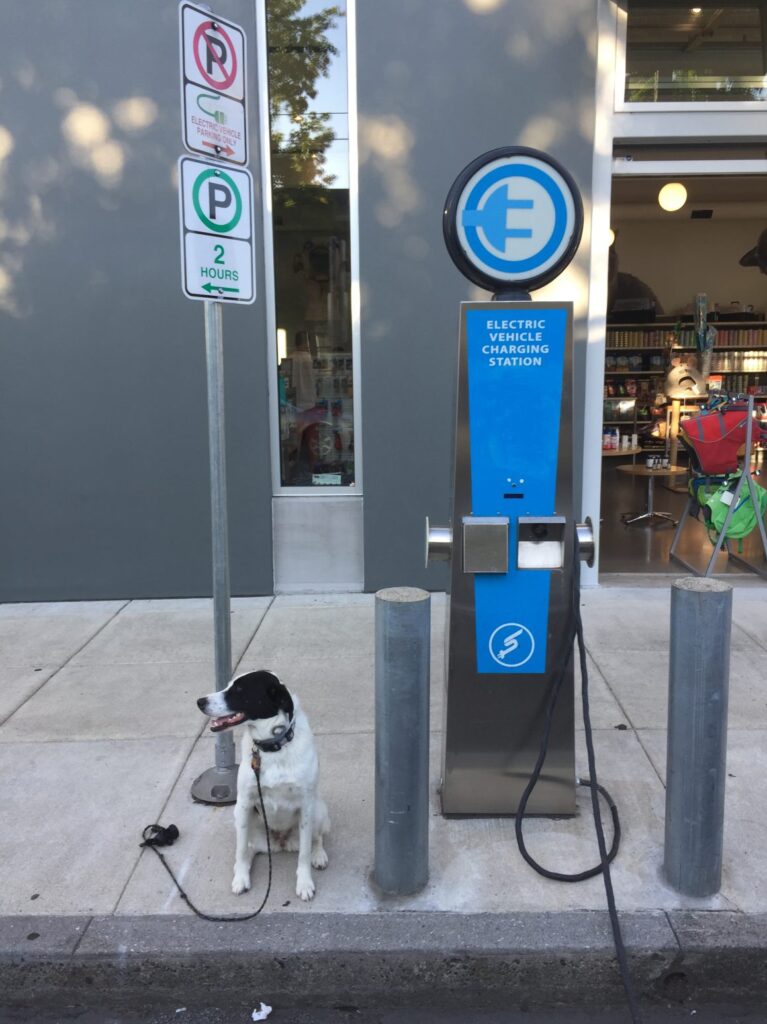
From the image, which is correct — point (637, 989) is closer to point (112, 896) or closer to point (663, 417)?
point (112, 896)

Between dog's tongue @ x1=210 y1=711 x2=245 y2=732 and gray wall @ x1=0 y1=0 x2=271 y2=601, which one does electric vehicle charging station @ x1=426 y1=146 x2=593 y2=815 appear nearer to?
dog's tongue @ x1=210 y1=711 x2=245 y2=732

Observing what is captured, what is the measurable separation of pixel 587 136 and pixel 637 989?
5.44 meters

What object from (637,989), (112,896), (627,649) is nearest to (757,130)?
(627,649)

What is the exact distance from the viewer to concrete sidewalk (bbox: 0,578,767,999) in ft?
8.86

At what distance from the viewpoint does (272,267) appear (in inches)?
247

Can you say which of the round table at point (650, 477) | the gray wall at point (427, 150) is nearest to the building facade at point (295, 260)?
the gray wall at point (427, 150)

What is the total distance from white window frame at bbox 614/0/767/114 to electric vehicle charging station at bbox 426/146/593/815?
12.2 ft

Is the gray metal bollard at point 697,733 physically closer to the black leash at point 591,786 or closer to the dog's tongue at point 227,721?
the black leash at point 591,786

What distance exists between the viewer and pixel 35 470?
6270 millimetres

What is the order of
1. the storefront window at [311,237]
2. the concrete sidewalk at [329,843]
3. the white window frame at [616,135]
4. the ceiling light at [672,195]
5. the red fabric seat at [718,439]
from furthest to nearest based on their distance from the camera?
1. the ceiling light at [672,195]
2. the red fabric seat at [718,439]
3. the storefront window at [311,237]
4. the white window frame at [616,135]
5. the concrete sidewalk at [329,843]

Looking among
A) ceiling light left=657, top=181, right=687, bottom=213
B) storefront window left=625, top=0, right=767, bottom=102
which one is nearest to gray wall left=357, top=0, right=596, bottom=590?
storefront window left=625, top=0, right=767, bottom=102

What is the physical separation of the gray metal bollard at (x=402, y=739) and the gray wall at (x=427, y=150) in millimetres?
3056

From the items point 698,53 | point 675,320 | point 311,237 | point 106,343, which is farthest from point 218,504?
point 675,320

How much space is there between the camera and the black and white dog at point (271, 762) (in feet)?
9.12
